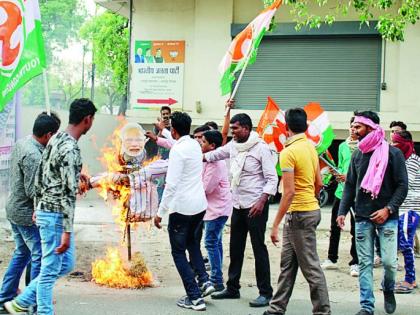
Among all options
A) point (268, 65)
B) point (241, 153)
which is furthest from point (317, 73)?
point (241, 153)

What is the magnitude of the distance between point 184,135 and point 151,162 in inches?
40.4

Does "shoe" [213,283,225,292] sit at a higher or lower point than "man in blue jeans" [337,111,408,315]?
lower

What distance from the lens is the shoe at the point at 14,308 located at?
202 inches

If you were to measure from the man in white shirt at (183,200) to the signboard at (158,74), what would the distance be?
870 cm

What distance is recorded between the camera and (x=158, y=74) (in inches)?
584

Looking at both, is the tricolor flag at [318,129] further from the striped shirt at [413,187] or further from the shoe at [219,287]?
the shoe at [219,287]

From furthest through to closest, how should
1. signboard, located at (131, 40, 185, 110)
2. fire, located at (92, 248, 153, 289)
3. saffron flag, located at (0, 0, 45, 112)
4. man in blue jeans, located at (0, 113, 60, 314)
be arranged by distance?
signboard, located at (131, 40, 185, 110)
fire, located at (92, 248, 153, 289)
saffron flag, located at (0, 0, 45, 112)
man in blue jeans, located at (0, 113, 60, 314)

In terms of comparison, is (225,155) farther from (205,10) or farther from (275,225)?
(205,10)

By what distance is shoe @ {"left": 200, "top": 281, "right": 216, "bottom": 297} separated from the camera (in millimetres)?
6293

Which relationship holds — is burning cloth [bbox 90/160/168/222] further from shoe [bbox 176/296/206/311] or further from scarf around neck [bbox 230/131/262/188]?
shoe [bbox 176/296/206/311]

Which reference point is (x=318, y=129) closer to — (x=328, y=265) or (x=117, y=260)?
(x=328, y=265)

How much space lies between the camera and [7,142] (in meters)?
8.66

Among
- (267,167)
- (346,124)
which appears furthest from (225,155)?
(346,124)

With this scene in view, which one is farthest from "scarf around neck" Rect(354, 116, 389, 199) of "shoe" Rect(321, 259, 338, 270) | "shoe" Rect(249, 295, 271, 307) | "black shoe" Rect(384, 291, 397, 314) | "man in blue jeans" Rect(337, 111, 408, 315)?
"shoe" Rect(321, 259, 338, 270)
